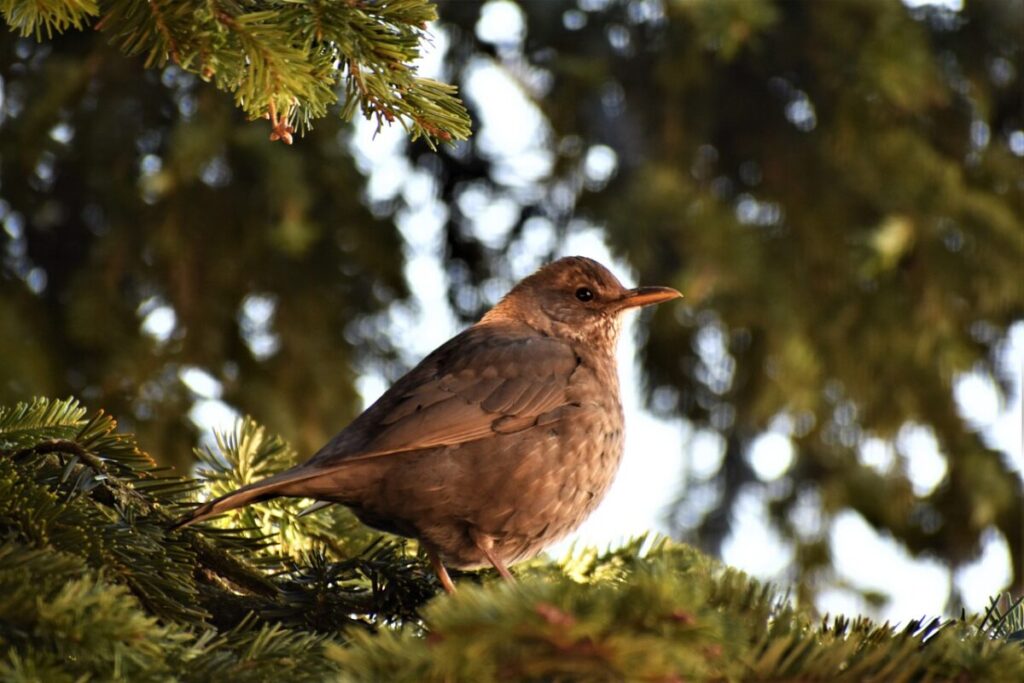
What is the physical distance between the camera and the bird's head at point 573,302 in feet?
15.3

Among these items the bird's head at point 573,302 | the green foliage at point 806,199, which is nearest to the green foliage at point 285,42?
the bird's head at point 573,302

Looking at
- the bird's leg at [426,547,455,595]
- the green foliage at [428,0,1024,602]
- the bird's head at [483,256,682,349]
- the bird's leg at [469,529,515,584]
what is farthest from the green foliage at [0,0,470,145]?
the green foliage at [428,0,1024,602]

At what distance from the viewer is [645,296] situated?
4.56m

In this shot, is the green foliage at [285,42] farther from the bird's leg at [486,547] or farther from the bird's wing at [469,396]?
the bird's leg at [486,547]

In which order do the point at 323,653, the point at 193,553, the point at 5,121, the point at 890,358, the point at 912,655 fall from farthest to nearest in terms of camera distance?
the point at 890,358 < the point at 5,121 < the point at 193,553 < the point at 323,653 < the point at 912,655

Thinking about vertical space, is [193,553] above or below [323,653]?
above

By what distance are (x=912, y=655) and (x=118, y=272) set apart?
369cm

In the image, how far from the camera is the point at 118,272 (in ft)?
15.5

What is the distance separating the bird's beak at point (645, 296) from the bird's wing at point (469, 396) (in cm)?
41

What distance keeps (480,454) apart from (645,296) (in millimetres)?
1173

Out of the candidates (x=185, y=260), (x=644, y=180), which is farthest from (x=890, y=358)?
(x=185, y=260)

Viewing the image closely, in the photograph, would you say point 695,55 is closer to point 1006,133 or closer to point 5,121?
point 1006,133

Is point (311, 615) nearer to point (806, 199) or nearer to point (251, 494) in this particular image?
point (251, 494)

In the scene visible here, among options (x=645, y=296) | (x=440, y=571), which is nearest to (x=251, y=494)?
(x=440, y=571)
